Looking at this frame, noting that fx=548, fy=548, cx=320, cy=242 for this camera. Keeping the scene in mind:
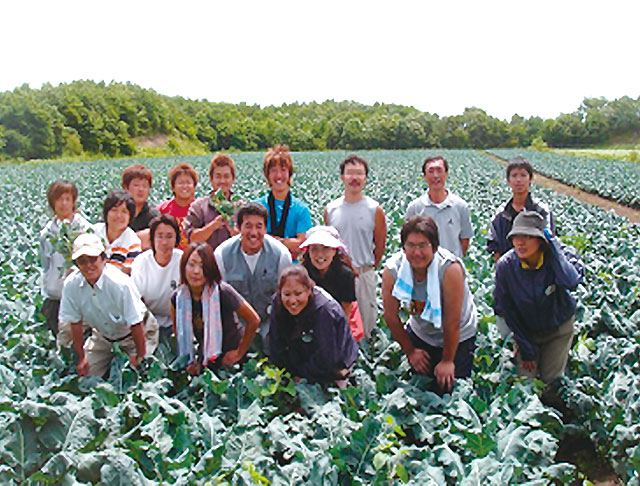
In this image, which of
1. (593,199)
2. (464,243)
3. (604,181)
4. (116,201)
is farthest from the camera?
(604,181)

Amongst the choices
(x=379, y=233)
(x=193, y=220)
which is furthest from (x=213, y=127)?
(x=379, y=233)

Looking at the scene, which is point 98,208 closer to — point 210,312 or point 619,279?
point 210,312

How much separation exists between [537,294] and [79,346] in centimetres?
339

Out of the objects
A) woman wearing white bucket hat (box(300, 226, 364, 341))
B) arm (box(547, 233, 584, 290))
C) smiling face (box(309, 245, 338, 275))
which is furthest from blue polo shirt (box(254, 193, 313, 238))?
arm (box(547, 233, 584, 290))

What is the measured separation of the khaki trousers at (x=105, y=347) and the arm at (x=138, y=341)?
0.11m

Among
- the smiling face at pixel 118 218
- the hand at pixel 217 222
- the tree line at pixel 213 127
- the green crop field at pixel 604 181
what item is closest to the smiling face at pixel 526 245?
the hand at pixel 217 222

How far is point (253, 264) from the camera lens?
4.37 metres

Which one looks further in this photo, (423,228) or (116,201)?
(116,201)

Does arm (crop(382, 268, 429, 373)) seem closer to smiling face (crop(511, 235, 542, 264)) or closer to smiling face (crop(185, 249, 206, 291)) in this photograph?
smiling face (crop(511, 235, 542, 264))

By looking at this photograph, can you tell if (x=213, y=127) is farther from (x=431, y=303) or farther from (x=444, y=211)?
(x=431, y=303)

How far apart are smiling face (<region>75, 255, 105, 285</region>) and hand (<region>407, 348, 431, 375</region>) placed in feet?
7.54

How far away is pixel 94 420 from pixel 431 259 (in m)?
2.31

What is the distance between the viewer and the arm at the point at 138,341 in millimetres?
4020

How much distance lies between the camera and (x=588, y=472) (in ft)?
12.3
